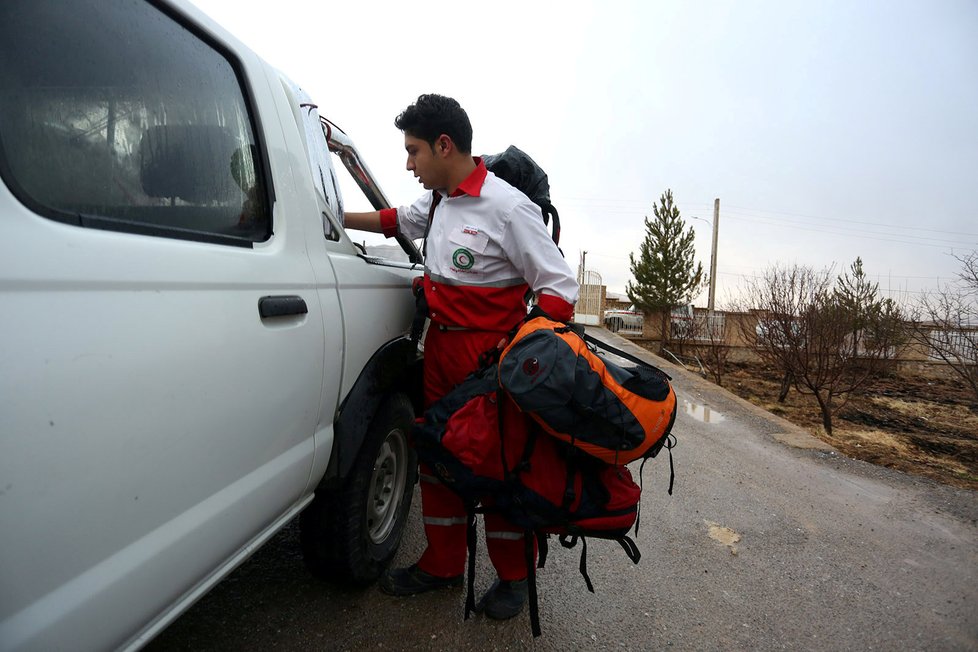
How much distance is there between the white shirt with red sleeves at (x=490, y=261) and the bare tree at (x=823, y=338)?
751 centimetres

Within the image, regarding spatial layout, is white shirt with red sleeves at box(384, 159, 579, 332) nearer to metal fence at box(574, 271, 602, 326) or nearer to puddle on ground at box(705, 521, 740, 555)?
puddle on ground at box(705, 521, 740, 555)

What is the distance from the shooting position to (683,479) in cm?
420

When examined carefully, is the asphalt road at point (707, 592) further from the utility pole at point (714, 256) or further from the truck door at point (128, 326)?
the utility pole at point (714, 256)

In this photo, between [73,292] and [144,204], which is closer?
[73,292]

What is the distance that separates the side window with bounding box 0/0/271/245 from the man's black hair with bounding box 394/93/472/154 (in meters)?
0.71

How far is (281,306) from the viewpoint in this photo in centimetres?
148

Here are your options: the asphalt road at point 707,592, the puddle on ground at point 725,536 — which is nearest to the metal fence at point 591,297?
the asphalt road at point 707,592

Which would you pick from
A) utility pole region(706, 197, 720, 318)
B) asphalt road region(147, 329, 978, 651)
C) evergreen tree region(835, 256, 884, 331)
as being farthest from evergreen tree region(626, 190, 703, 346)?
asphalt road region(147, 329, 978, 651)

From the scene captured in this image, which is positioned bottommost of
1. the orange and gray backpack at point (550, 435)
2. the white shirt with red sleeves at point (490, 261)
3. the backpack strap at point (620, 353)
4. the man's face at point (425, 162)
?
the orange and gray backpack at point (550, 435)

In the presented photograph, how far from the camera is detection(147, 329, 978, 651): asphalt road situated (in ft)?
7.03

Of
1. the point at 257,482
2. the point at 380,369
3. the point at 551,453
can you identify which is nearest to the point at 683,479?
the point at 551,453

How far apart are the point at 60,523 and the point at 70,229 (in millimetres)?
501

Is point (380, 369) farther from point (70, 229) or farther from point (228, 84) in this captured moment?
point (70, 229)

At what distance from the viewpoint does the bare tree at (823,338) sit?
8930mm
